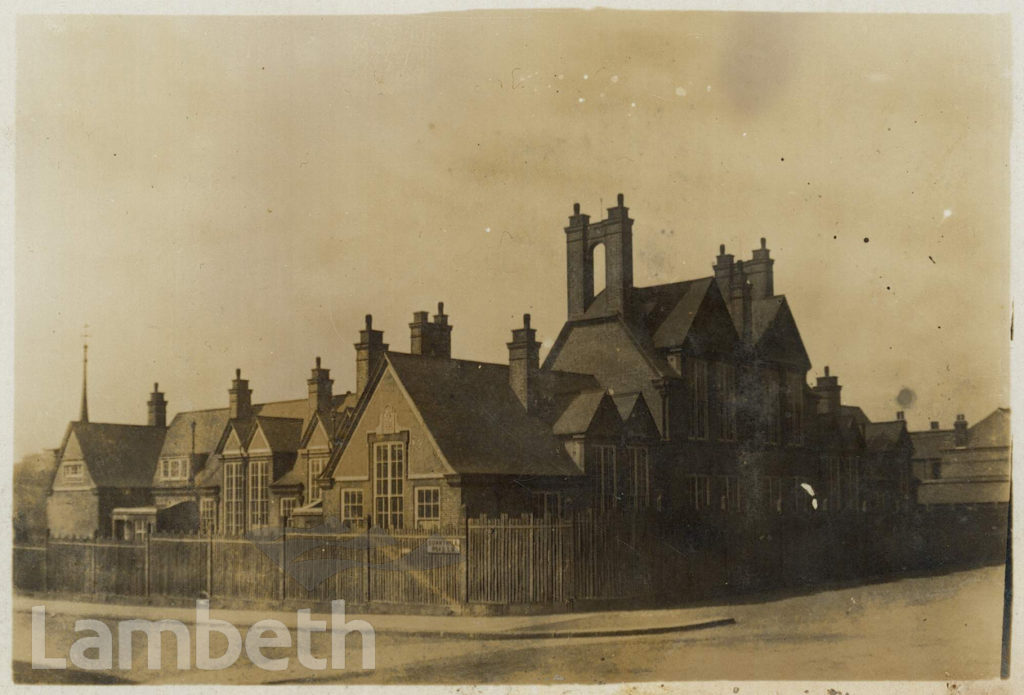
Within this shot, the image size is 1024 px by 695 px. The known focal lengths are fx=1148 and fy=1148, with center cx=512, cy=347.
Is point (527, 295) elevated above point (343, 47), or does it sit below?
below

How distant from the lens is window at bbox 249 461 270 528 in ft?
73.9

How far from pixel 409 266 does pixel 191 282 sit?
321 centimetres

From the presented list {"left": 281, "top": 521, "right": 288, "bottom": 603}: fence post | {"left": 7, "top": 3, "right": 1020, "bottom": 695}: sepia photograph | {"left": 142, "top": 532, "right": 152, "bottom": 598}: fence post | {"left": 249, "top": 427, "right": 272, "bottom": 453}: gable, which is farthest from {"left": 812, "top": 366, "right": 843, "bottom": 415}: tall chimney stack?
{"left": 142, "top": 532, "right": 152, "bottom": 598}: fence post

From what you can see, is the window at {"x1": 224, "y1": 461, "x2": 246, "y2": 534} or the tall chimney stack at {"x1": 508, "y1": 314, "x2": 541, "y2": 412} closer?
→ the tall chimney stack at {"x1": 508, "y1": 314, "x2": 541, "y2": 412}

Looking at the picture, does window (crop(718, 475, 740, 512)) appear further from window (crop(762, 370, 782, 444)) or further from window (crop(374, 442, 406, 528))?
window (crop(374, 442, 406, 528))

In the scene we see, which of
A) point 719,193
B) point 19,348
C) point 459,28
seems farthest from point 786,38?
point 19,348

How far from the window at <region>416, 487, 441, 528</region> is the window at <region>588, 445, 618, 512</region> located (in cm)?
266

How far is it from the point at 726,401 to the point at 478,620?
278 inches

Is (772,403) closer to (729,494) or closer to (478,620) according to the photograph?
(729,494)

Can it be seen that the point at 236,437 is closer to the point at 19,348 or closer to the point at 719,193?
the point at 19,348

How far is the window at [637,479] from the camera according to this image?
63.8 feet

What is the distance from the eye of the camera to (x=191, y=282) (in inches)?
661

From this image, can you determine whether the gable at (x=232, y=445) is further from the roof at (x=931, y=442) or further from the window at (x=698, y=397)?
the roof at (x=931, y=442)

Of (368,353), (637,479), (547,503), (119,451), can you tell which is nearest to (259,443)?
(119,451)
